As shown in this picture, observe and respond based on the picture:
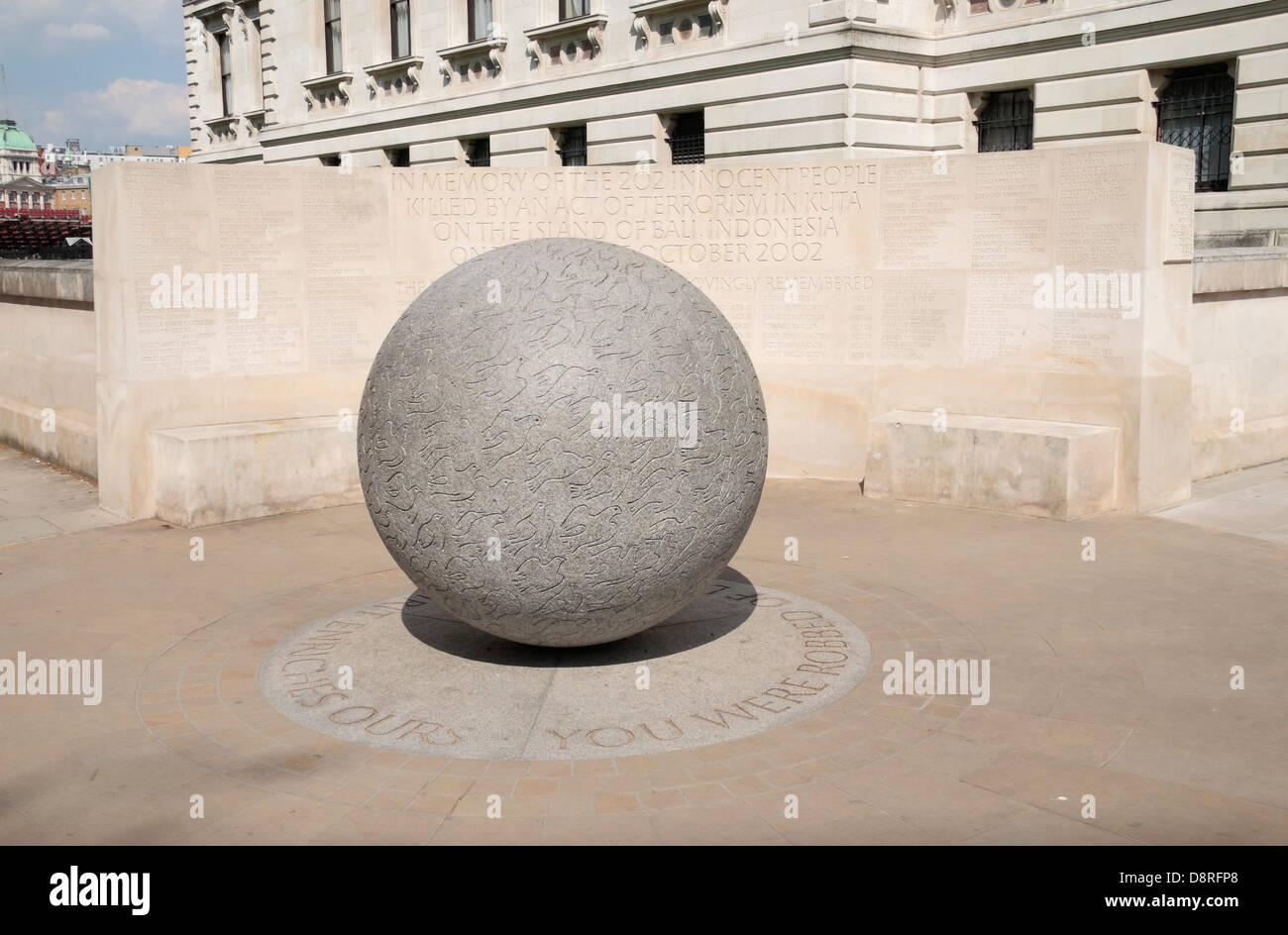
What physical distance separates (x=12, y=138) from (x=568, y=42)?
170977 mm

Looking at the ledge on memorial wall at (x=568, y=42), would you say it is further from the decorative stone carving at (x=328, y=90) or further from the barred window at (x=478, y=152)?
the decorative stone carving at (x=328, y=90)

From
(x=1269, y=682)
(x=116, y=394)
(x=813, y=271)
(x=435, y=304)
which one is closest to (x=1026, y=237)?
(x=813, y=271)

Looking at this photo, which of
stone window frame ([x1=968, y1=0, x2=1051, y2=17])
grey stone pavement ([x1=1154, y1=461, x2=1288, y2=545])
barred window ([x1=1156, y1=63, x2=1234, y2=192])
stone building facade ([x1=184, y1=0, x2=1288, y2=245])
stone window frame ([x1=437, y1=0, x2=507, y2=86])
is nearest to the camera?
grey stone pavement ([x1=1154, y1=461, x2=1288, y2=545])

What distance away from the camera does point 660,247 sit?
1295 centimetres

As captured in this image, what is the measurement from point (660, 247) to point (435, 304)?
270 inches

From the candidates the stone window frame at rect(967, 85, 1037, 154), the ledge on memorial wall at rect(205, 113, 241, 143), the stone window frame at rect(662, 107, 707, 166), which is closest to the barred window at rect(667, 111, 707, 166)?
the stone window frame at rect(662, 107, 707, 166)

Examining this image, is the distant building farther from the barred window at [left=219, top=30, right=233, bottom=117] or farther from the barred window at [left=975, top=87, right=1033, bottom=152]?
the barred window at [left=975, top=87, right=1033, bottom=152]

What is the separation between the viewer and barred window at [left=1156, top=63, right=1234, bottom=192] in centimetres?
1897

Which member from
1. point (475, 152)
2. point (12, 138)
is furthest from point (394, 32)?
point (12, 138)

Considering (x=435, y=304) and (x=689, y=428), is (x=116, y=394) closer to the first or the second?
(x=435, y=304)

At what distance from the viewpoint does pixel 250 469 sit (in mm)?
10969

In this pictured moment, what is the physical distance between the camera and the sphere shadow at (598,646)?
683 centimetres

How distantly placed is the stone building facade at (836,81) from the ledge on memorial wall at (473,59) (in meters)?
0.05

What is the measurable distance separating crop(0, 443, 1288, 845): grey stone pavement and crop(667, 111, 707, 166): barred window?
1627cm
